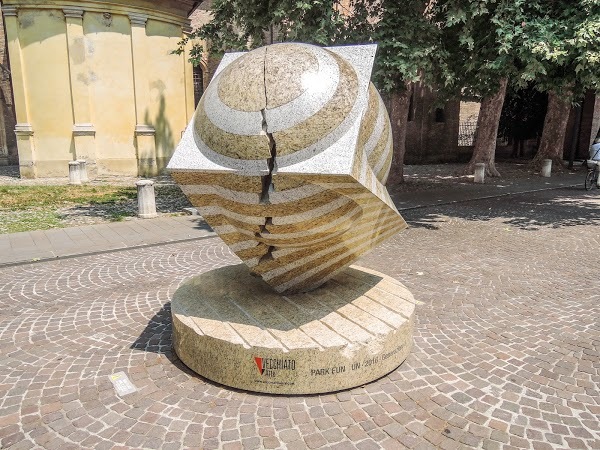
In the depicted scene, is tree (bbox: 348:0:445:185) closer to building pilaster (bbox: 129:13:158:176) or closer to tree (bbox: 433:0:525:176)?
tree (bbox: 433:0:525:176)

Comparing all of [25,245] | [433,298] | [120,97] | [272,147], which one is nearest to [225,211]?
[272,147]

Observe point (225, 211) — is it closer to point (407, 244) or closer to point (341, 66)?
point (341, 66)

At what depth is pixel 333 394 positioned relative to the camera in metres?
4.04

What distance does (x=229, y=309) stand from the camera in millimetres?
4559

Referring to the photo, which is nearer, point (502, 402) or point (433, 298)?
point (502, 402)

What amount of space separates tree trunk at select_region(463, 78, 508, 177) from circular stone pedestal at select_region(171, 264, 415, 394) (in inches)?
625

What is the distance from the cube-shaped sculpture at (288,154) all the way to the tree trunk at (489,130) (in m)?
15.9

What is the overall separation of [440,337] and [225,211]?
2822 millimetres

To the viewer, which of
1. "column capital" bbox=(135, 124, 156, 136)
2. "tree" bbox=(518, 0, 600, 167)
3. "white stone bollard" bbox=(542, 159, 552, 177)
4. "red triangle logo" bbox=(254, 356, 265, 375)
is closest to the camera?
"red triangle logo" bbox=(254, 356, 265, 375)

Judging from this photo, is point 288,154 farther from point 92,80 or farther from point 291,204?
point 92,80

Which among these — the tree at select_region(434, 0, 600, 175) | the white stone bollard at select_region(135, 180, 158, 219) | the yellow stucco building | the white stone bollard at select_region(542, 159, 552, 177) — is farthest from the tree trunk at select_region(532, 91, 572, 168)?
the white stone bollard at select_region(135, 180, 158, 219)

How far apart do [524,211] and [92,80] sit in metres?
16.6

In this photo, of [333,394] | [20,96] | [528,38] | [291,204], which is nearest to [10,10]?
[20,96]

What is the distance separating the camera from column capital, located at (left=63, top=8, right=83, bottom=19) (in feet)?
57.1
